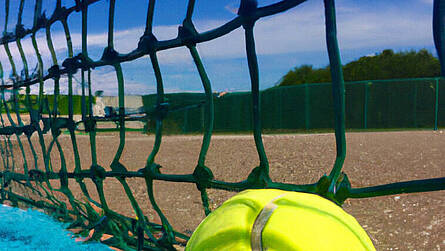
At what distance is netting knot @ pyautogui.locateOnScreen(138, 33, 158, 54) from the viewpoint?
107cm

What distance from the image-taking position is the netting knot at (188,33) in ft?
3.18

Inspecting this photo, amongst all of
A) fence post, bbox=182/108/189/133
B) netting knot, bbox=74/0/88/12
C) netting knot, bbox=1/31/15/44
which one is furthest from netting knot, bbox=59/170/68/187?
netting knot, bbox=1/31/15/44

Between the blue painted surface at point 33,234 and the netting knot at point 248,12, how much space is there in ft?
2.68

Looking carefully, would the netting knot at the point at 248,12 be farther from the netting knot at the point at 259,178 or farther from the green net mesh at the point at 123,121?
the netting knot at the point at 259,178

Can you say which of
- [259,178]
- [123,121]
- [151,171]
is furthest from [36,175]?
[259,178]

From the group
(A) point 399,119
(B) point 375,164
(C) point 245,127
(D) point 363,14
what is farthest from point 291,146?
(D) point 363,14

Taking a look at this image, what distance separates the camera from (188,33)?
0.97 metres

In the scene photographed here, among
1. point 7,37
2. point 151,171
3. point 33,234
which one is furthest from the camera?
point 7,37

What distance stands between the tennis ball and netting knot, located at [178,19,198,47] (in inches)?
17.6

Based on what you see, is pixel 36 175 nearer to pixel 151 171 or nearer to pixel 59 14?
pixel 59 14

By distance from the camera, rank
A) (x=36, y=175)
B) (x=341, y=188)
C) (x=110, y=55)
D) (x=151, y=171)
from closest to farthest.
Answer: (x=341, y=188)
(x=151, y=171)
(x=110, y=55)
(x=36, y=175)

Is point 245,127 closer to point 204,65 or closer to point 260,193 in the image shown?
point 204,65

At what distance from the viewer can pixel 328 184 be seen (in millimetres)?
729

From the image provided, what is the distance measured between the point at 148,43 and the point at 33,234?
33.3 inches
